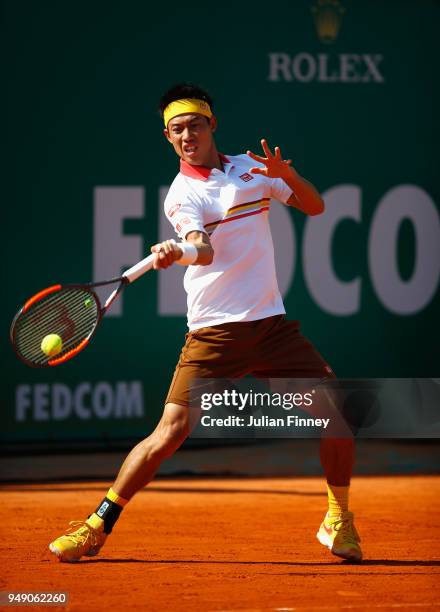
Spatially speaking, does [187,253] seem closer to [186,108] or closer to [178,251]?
[178,251]

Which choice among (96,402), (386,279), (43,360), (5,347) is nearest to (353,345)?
(386,279)

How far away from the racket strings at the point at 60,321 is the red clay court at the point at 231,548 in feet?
2.42

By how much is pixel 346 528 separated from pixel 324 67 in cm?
385

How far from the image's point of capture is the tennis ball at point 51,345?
13.4 ft

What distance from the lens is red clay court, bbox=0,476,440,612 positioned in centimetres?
383

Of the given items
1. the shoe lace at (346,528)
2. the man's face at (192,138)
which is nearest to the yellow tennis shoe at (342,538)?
the shoe lace at (346,528)

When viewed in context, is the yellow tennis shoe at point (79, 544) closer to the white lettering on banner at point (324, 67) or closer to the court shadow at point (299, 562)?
the court shadow at point (299, 562)

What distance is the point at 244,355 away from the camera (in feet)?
13.9

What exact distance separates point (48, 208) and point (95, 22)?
1.12 metres

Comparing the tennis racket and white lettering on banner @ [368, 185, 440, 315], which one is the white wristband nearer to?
the tennis racket

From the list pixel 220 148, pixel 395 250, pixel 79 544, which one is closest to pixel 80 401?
pixel 220 148

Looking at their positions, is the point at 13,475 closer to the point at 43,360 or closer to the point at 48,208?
the point at 48,208

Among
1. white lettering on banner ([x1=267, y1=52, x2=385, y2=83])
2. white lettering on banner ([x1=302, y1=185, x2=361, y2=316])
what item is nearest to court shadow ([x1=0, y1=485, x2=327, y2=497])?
white lettering on banner ([x1=302, y1=185, x2=361, y2=316])

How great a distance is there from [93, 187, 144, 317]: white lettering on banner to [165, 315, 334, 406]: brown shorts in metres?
3.04
